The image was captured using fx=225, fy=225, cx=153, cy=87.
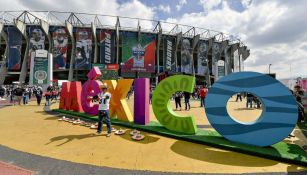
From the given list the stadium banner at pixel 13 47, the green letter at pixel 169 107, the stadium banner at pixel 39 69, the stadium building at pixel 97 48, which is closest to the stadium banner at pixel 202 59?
the stadium building at pixel 97 48

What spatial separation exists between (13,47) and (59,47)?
28.9ft

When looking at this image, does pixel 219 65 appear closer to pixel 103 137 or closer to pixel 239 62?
pixel 103 137

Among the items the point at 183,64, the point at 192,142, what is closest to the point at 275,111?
the point at 192,142

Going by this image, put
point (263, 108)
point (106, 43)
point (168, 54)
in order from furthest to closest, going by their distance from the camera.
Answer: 1. point (168, 54)
2. point (106, 43)
3. point (263, 108)

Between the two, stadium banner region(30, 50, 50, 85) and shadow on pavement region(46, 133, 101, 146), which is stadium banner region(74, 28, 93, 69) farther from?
shadow on pavement region(46, 133, 101, 146)

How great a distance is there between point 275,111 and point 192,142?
7.67ft

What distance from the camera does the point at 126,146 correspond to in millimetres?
6102

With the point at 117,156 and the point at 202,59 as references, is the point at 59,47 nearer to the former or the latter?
the point at 202,59

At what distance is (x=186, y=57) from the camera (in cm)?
5022

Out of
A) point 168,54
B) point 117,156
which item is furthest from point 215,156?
point 168,54

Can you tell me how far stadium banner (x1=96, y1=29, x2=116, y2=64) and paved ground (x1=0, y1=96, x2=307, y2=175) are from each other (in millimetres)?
40014

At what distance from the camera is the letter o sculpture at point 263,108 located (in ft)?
18.1

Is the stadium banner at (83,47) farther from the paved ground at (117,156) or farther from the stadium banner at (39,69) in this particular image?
the paved ground at (117,156)

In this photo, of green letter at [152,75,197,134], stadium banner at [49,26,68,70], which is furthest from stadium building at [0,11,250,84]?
green letter at [152,75,197,134]
